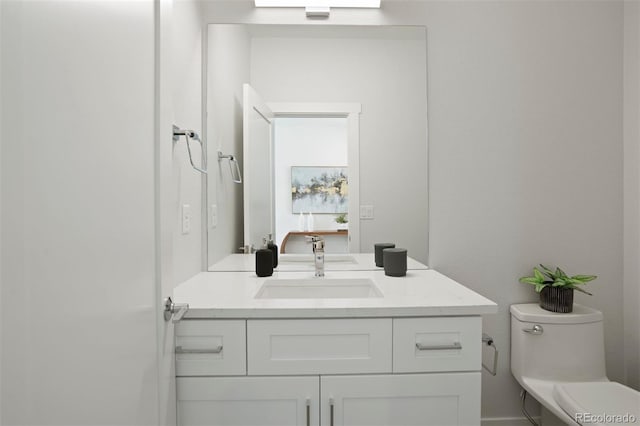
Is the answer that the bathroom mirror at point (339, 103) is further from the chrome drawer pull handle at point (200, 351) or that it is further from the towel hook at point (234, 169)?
the chrome drawer pull handle at point (200, 351)

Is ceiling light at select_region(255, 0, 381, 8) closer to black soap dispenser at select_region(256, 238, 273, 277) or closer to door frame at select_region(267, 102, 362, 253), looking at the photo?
door frame at select_region(267, 102, 362, 253)

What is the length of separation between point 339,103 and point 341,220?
51 centimetres

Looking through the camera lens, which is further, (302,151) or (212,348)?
(302,151)

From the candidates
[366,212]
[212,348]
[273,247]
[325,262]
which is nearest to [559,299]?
[366,212]

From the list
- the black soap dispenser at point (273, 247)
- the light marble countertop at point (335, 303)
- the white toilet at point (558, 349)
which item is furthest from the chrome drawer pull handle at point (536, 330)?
the black soap dispenser at point (273, 247)

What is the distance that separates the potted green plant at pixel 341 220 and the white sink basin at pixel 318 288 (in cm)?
26

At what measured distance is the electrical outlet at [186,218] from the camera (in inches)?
57.4

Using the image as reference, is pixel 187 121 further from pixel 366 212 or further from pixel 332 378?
pixel 332 378

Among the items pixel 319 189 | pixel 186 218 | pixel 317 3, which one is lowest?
pixel 186 218

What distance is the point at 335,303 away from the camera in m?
1.19

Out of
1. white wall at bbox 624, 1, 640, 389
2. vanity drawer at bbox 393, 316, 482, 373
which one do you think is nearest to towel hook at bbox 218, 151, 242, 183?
vanity drawer at bbox 393, 316, 482, 373

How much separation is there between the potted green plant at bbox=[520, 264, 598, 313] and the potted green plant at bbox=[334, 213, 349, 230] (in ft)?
2.71

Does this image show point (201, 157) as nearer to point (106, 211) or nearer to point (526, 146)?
point (106, 211)

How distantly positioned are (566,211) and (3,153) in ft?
6.50
